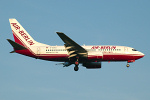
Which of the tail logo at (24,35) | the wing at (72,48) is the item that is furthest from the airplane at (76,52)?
the tail logo at (24,35)

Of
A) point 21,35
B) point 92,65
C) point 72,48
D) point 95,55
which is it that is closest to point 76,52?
point 72,48

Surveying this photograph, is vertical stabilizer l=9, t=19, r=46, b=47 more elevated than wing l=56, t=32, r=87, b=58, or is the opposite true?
vertical stabilizer l=9, t=19, r=46, b=47

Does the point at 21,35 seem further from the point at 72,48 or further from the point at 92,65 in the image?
the point at 92,65

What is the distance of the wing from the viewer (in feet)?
230

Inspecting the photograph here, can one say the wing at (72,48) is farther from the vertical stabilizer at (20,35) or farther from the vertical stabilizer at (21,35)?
the vertical stabilizer at (20,35)

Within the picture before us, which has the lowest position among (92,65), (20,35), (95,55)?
(92,65)

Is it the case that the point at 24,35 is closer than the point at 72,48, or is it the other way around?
the point at 72,48

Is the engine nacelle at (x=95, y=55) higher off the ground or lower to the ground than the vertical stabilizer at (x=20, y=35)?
lower

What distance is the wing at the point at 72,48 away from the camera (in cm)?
7019

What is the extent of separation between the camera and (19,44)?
7475 centimetres

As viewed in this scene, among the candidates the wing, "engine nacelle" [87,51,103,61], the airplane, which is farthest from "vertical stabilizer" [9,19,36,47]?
"engine nacelle" [87,51,103,61]

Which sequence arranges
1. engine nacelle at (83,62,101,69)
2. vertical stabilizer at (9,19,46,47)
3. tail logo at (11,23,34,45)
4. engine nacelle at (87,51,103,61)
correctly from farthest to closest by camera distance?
engine nacelle at (83,62,101,69) < tail logo at (11,23,34,45) < vertical stabilizer at (9,19,46,47) < engine nacelle at (87,51,103,61)

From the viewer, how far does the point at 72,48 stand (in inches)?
2896

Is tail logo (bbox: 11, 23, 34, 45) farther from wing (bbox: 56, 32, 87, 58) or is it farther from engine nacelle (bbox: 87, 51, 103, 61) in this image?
engine nacelle (bbox: 87, 51, 103, 61)
